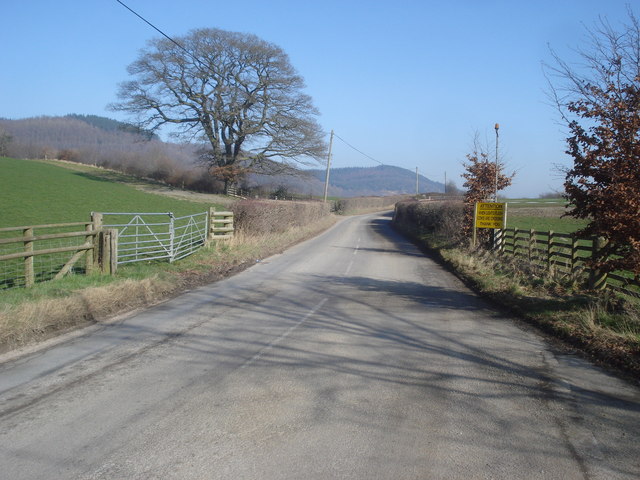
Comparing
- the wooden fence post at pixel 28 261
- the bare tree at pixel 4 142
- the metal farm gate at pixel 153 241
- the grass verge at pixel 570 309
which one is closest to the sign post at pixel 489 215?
the grass verge at pixel 570 309

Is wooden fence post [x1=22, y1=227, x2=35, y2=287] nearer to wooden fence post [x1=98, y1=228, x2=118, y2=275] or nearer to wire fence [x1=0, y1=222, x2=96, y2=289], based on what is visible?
wire fence [x1=0, y1=222, x2=96, y2=289]

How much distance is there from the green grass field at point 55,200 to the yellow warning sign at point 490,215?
17.3 metres

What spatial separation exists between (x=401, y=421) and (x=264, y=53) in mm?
45401

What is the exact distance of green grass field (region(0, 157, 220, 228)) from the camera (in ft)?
76.2

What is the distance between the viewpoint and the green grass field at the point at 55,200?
23234 mm

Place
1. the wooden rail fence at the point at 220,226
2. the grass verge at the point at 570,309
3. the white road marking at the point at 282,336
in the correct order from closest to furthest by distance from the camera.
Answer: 1. the white road marking at the point at 282,336
2. the grass verge at the point at 570,309
3. the wooden rail fence at the point at 220,226

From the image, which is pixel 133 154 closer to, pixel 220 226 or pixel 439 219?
pixel 439 219

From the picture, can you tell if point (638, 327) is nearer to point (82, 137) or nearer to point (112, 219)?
point (112, 219)

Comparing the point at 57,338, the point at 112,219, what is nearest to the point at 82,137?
the point at 112,219

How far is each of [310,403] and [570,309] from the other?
6.45 m

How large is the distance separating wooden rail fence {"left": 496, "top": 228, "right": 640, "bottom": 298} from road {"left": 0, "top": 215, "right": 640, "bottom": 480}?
103 inches

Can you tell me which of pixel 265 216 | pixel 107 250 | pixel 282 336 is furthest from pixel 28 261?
pixel 265 216

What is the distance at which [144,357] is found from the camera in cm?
659

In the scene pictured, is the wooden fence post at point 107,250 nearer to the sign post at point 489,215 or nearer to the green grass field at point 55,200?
the green grass field at point 55,200
